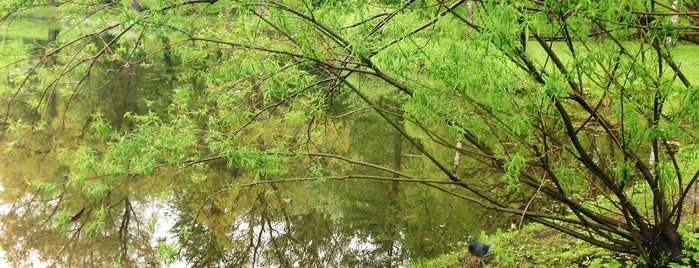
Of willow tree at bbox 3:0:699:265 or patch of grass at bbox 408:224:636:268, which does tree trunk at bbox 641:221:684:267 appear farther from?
patch of grass at bbox 408:224:636:268

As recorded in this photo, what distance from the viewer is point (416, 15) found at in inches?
188

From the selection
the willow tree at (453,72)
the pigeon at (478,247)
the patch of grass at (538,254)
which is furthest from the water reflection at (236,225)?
the willow tree at (453,72)

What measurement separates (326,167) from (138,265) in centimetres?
483

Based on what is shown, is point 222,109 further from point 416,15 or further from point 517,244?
point 517,244

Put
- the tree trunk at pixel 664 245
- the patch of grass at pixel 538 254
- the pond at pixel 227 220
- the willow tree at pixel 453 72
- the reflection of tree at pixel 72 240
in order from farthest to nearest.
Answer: the pond at pixel 227 220, the reflection of tree at pixel 72 240, the patch of grass at pixel 538 254, the tree trunk at pixel 664 245, the willow tree at pixel 453 72

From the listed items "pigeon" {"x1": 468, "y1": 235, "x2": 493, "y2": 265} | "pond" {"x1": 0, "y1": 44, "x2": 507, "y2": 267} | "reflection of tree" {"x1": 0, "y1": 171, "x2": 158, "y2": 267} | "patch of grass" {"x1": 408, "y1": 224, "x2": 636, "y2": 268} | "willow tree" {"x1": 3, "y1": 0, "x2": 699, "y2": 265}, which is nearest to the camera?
"willow tree" {"x1": 3, "y1": 0, "x2": 699, "y2": 265}

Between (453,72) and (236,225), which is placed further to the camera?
(236,225)

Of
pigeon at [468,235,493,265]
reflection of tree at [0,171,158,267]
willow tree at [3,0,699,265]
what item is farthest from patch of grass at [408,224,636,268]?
reflection of tree at [0,171,158,267]

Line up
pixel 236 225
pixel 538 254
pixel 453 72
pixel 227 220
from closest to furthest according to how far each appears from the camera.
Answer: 1. pixel 453 72
2. pixel 538 254
3. pixel 236 225
4. pixel 227 220

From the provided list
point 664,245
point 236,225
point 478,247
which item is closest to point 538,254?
point 478,247

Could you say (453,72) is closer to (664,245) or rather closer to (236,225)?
(664,245)

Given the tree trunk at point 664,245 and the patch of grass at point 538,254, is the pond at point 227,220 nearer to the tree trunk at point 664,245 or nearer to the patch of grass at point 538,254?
the patch of grass at point 538,254

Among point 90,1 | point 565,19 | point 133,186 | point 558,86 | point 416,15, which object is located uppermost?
Result: point 133,186

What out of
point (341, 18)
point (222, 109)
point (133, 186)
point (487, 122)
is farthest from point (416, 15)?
point (133, 186)
